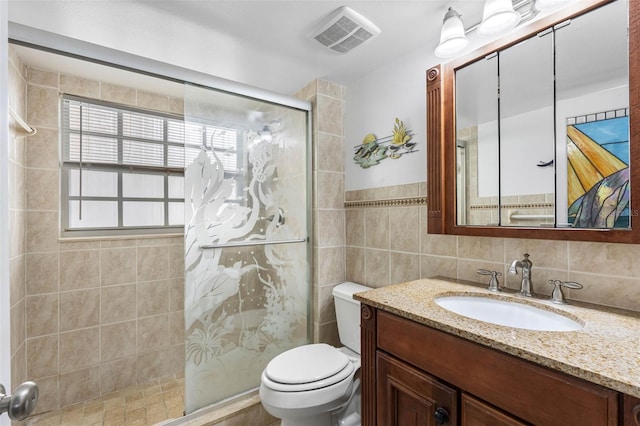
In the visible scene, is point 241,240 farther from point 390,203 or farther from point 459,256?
point 459,256

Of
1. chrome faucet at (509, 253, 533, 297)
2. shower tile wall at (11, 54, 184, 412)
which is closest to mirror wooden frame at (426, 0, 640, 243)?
chrome faucet at (509, 253, 533, 297)

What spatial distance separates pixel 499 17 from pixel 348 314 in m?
1.61

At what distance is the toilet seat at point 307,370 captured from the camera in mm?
1335

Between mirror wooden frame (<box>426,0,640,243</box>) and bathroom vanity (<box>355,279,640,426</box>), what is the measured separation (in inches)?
10.0

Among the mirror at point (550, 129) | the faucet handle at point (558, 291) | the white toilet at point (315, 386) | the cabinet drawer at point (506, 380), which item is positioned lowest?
the white toilet at point (315, 386)

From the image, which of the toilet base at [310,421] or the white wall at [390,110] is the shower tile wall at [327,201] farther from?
the toilet base at [310,421]

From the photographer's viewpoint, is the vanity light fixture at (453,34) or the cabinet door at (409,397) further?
the vanity light fixture at (453,34)

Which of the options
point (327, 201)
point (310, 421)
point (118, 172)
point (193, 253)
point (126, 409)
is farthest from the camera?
point (118, 172)

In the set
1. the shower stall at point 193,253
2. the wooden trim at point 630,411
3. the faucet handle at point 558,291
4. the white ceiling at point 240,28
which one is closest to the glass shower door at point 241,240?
the shower stall at point 193,253

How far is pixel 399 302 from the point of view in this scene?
1067 millimetres

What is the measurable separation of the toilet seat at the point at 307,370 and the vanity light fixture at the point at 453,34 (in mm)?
1600

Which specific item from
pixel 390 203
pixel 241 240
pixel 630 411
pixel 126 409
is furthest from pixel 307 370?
pixel 126 409

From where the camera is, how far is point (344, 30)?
144cm

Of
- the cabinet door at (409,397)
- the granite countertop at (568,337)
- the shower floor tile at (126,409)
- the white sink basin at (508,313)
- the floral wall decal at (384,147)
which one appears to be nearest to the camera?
the granite countertop at (568,337)
